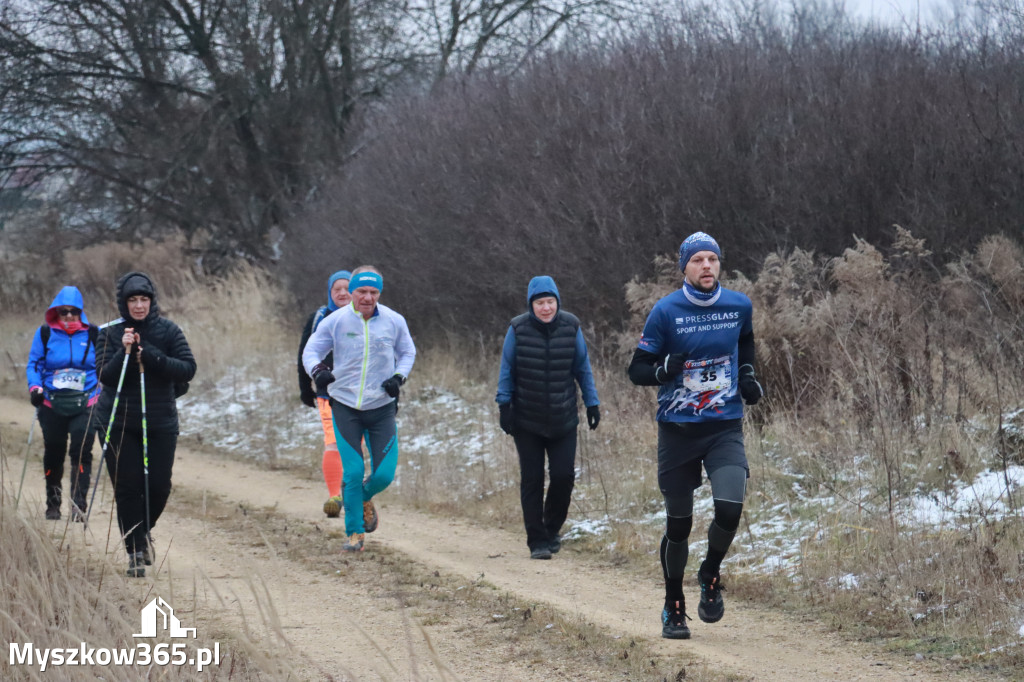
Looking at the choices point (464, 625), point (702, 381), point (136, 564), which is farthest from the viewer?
point (136, 564)

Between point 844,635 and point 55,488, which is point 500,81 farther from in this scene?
point 844,635

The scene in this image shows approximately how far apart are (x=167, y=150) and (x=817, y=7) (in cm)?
1461

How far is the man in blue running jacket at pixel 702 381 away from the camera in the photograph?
5.80m

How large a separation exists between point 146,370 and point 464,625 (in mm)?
2848

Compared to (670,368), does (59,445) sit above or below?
below

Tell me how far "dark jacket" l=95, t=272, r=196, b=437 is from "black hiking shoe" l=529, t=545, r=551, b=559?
2756 mm

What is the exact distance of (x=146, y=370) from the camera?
7598 millimetres

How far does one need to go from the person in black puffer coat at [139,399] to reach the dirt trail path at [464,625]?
36cm

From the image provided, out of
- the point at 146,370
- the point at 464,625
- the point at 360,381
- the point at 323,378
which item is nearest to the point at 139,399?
the point at 146,370

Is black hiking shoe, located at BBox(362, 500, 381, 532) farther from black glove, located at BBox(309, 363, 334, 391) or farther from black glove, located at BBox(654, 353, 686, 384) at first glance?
black glove, located at BBox(654, 353, 686, 384)

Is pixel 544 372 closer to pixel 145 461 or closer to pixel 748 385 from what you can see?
pixel 748 385

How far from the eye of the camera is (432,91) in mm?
19766

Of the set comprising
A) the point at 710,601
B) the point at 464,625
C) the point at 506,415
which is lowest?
the point at 464,625

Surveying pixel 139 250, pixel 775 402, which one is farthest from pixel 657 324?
pixel 139 250
